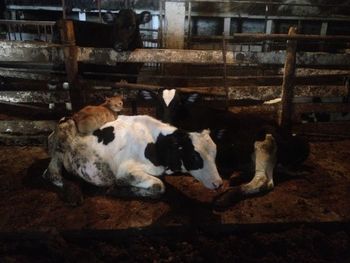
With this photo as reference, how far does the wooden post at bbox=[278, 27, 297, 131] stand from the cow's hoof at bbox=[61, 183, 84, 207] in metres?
3.43

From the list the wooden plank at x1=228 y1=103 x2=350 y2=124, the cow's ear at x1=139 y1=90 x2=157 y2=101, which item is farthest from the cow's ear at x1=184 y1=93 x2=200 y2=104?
the wooden plank at x1=228 y1=103 x2=350 y2=124

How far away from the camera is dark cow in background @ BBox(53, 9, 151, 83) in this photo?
270 inches

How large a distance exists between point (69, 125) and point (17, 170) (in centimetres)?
124

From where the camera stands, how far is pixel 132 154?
433 centimetres

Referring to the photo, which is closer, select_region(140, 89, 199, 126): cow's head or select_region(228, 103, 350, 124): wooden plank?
select_region(140, 89, 199, 126): cow's head

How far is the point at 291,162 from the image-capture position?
508 cm

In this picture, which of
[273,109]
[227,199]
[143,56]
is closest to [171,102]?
[143,56]

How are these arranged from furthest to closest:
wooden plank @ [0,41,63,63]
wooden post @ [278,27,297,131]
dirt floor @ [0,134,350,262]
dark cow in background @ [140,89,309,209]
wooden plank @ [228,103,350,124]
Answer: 1. wooden plank @ [228,103,350,124]
2. wooden post @ [278,27,297,131]
3. wooden plank @ [0,41,63,63]
4. dark cow in background @ [140,89,309,209]
5. dirt floor @ [0,134,350,262]

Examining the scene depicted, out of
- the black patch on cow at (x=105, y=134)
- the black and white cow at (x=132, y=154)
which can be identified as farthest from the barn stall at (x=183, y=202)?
the black patch on cow at (x=105, y=134)

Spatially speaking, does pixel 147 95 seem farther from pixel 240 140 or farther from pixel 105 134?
pixel 240 140

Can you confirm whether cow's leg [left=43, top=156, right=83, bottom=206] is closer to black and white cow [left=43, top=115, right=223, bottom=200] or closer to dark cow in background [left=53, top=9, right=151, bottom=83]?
black and white cow [left=43, top=115, right=223, bottom=200]

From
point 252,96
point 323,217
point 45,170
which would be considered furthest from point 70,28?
point 323,217

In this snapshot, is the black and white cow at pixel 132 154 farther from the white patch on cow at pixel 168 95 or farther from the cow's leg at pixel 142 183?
the white patch on cow at pixel 168 95

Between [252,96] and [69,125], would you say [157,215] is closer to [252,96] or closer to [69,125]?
[69,125]
